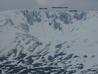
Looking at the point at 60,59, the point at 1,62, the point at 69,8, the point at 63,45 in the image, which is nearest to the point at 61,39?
the point at 63,45

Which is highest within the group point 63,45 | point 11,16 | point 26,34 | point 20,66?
point 11,16

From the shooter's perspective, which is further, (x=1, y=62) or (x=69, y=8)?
(x=69, y=8)

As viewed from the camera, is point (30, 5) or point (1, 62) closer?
point (1, 62)

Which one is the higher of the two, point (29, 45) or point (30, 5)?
point (30, 5)

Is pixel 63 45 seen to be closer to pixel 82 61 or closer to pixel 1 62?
pixel 82 61

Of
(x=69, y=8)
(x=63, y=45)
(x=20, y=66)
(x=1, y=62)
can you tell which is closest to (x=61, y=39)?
(x=63, y=45)

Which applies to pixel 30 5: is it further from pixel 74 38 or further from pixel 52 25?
pixel 74 38
